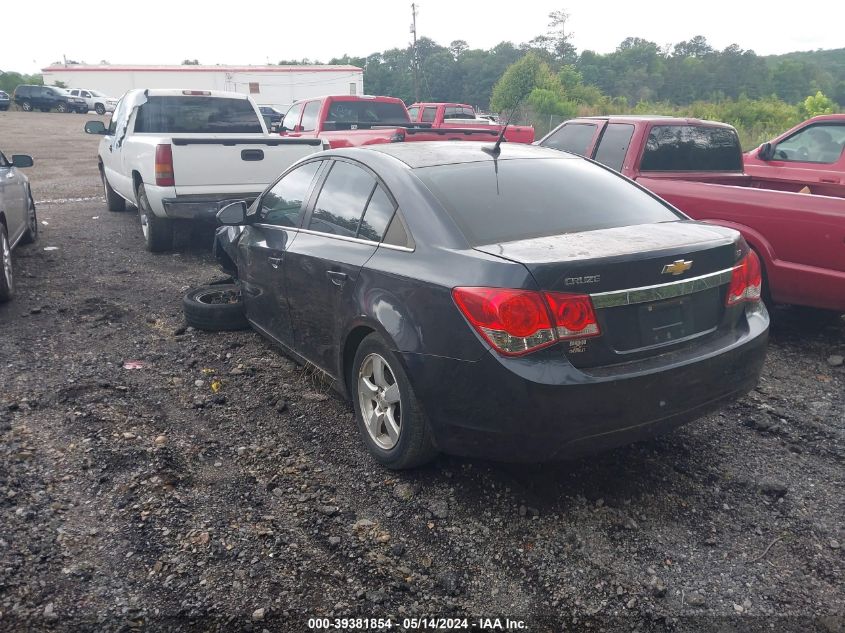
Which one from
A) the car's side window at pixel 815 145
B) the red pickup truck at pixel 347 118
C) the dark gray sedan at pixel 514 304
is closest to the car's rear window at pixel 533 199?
the dark gray sedan at pixel 514 304

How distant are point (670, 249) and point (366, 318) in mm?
1507

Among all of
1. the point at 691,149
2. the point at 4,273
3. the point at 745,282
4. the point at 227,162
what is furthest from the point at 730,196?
the point at 4,273

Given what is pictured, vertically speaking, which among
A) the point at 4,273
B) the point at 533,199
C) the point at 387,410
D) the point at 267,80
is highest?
the point at 267,80

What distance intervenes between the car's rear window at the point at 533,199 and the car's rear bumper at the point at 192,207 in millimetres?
4777

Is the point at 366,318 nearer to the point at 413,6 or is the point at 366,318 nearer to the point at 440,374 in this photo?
the point at 440,374

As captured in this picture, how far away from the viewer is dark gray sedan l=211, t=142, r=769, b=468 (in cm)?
283

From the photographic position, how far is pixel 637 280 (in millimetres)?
2943

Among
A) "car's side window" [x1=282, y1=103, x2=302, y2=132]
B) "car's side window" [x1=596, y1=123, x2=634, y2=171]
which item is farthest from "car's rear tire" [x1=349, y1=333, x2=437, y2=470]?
"car's side window" [x1=282, y1=103, x2=302, y2=132]

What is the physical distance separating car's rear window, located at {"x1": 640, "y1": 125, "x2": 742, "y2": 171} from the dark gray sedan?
9.97 ft

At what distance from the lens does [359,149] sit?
4.21m

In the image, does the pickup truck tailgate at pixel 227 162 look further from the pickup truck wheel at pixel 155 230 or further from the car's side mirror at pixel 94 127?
the car's side mirror at pixel 94 127

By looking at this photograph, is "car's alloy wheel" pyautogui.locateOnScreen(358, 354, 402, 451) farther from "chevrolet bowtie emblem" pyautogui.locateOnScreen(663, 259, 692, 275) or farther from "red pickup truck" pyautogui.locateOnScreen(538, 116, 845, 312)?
"red pickup truck" pyautogui.locateOnScreen(538, 116, 845, 312)

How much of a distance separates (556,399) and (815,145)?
7404 millimetres

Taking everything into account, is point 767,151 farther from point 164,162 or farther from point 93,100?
point 93,100
